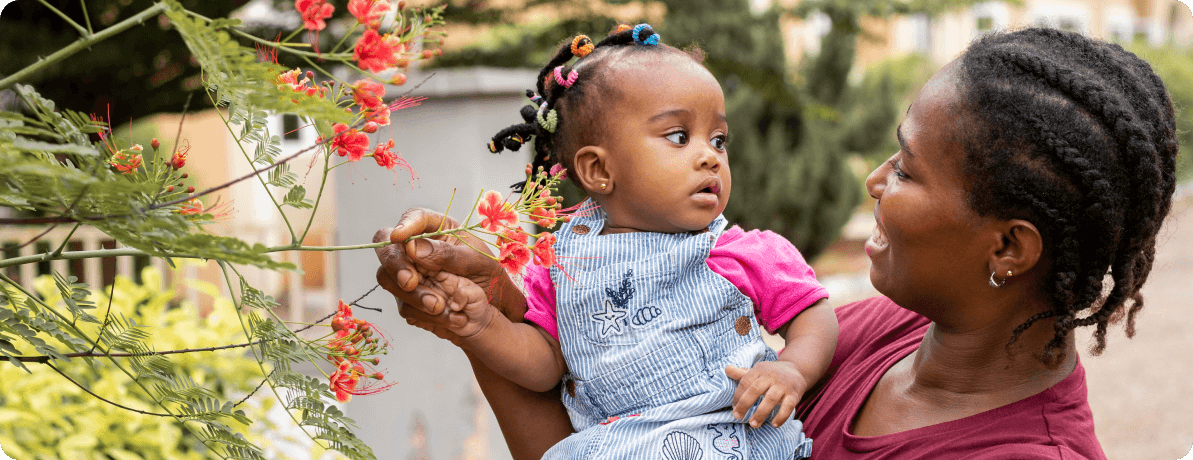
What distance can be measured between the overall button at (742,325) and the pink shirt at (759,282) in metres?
0.05

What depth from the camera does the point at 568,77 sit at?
177 centimetres

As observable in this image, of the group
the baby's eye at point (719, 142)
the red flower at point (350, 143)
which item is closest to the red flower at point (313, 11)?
the red flower at point (350, 143)

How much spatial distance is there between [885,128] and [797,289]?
10.7 m

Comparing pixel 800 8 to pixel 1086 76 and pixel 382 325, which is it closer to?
pixel 382 325

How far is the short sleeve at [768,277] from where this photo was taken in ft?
5.62

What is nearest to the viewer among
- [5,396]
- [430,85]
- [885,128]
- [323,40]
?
[5,396]

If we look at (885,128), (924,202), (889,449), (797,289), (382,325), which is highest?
(924,202)

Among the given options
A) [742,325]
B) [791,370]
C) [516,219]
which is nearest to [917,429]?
[791,370]

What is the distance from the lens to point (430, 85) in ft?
13.7

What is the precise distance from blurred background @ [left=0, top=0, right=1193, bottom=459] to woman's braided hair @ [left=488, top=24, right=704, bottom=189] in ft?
0.84

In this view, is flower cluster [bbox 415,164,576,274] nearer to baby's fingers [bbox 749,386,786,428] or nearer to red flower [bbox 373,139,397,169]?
red flower [bbox 373,139,397,169]

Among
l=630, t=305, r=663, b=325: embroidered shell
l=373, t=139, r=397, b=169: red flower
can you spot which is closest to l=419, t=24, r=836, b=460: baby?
l=630, t=305, r=663, b=325: embroidered shell

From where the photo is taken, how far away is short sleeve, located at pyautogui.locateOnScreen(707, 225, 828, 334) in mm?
1712

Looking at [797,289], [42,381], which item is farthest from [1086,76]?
[42,381]
